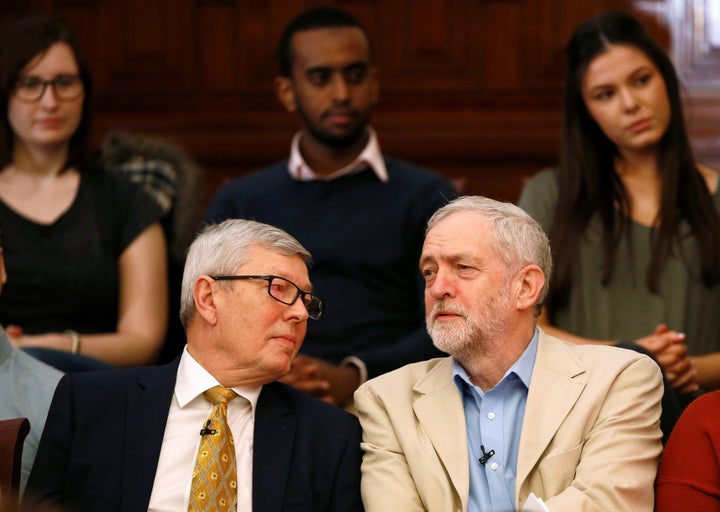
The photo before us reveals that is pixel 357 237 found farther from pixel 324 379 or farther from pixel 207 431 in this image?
pixel 207 431

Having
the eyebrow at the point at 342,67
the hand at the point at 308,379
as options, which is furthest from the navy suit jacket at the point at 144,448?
the eyebrow at the point at 342,67

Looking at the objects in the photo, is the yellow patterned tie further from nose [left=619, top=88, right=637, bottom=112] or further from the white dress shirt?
nose [left=619, top=88, right=637, bottom=112]

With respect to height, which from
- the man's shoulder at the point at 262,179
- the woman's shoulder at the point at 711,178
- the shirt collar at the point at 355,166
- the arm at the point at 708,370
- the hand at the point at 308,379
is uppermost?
the shirt collar at the point at 355,166

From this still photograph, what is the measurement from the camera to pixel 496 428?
89.7 inches

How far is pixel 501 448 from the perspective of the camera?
2254 millimetres

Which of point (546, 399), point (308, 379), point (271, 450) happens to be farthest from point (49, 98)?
point (546, 399)

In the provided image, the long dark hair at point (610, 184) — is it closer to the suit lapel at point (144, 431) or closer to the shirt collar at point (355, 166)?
the shirt collar at point (355, 166)

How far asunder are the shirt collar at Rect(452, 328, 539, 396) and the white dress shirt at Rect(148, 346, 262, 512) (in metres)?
0.36

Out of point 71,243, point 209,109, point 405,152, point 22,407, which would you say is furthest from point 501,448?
point 209,109

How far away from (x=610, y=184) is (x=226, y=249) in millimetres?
1221

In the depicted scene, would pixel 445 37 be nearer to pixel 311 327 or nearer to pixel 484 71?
pixel 484 71

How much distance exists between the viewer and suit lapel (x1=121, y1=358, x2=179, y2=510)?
2211 mm

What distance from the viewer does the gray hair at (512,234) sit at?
2342 mm

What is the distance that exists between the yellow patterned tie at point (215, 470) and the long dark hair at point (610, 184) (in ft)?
A: 3.63
